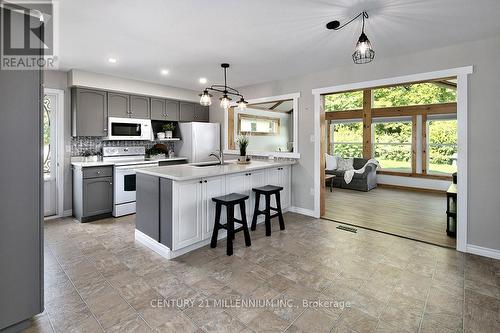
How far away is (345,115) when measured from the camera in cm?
852


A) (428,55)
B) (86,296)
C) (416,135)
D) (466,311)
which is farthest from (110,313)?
(416,135)

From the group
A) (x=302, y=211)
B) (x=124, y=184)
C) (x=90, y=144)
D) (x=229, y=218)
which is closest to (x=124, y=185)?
(x=124, y=184)

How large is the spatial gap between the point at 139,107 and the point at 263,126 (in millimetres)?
3721

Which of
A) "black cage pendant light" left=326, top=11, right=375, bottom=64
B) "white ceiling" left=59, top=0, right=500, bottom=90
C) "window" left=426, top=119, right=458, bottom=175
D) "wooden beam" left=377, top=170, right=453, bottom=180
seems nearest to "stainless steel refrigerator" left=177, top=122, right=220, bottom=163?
"white ceiling" left=59, top=0, right=500, bottom=90

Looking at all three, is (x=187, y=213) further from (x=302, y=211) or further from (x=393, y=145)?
(x=393, y=145)

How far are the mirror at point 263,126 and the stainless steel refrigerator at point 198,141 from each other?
0.32 metres

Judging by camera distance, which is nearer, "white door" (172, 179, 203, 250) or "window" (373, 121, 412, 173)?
"white door" (172, 179, 203, 250)

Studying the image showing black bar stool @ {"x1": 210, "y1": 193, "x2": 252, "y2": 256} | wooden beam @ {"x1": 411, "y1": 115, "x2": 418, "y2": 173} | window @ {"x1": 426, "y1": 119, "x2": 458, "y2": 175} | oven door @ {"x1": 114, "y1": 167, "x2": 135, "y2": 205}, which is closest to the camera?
black bar stool @ {"x1": 210, "y1": 193, "x2": 252, "y2": 256}

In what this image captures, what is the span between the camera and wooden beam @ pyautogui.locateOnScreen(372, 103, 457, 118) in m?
6.75

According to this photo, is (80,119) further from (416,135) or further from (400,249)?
(416,135)

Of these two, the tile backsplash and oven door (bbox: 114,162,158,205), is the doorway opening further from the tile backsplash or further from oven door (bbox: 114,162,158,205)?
oven door (bbox: 114,162,158,205)

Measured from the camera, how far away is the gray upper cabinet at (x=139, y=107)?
16.5 ft

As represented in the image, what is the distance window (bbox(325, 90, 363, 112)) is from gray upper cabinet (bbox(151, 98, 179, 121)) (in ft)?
15.7

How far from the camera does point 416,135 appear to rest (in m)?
7.32
